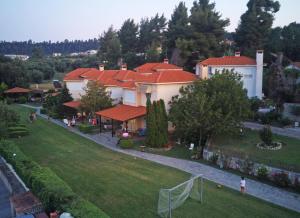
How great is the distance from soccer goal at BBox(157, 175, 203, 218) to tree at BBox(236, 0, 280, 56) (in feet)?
162

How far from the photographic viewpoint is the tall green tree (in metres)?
90.2

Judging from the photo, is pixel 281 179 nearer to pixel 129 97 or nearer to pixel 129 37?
pixel 129 97

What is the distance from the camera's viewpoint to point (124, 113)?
38.0m

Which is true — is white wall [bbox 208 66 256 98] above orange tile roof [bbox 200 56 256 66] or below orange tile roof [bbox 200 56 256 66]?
below

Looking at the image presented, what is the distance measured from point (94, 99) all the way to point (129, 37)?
5228 cm

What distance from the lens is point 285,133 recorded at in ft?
105

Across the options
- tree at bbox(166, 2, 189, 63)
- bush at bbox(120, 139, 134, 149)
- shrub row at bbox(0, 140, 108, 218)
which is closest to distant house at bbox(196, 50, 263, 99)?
bush at bbox(120, 139, 134, 149)

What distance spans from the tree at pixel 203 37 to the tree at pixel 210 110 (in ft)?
99.3

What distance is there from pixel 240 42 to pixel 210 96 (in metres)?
39.5

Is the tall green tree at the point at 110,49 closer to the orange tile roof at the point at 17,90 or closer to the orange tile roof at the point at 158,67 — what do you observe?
the orange tile roof at the point at 17,90

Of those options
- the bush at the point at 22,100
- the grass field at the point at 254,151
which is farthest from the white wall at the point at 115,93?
the bush at the point at 22,100

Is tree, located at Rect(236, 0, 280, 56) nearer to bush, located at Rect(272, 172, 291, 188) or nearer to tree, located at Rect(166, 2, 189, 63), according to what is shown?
tree, located at Rect(166, 2, 189, 63)

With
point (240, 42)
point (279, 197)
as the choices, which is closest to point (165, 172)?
point (279, 197)

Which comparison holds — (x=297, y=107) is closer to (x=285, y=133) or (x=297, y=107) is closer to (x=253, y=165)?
(x=285, y=133)
